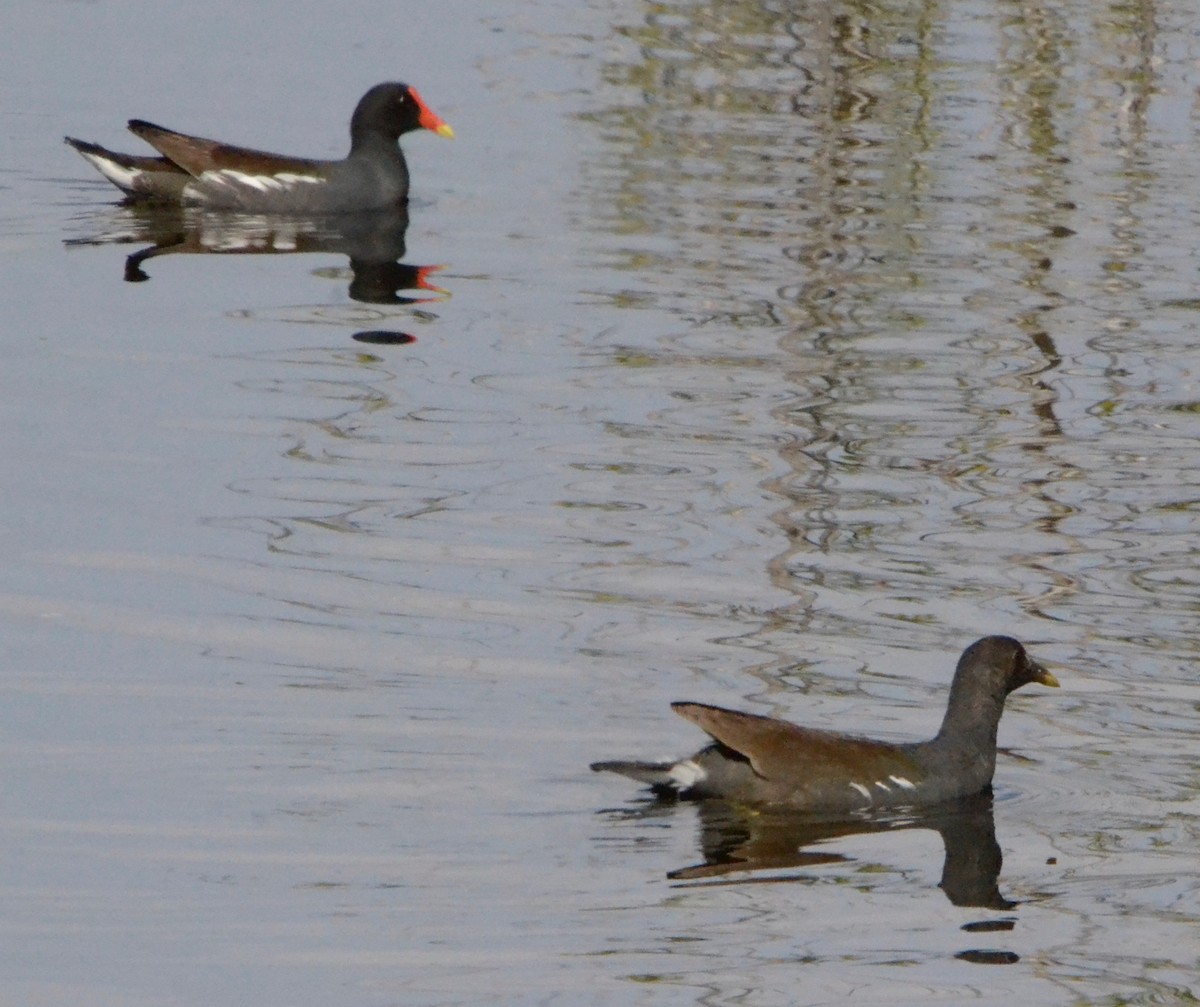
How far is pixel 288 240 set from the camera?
48.1 feet

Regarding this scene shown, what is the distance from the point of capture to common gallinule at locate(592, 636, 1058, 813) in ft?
24.0

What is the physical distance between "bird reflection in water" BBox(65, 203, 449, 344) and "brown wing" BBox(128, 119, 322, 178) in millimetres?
307

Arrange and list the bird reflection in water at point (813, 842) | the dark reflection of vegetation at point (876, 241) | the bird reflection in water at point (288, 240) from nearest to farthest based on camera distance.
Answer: the bird reflection in water at point (813, 842), the dark reflection of vegetation at point (876, 241), the bird reflection in water at point (288, 240)

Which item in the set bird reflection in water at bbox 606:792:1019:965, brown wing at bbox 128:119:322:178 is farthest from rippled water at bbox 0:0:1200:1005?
brown wing at bbox 128:119:322:178

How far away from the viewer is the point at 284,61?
1936 cm

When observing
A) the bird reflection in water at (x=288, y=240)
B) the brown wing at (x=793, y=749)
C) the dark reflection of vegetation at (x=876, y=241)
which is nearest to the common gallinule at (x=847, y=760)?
the brown wing at (x=793, y=749)

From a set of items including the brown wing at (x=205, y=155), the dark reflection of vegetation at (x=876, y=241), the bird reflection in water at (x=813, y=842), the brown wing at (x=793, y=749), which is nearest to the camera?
the bird reflection in water at (x=813, y=842)

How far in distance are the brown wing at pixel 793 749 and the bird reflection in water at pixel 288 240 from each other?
235 inches

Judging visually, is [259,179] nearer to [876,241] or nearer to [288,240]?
[288,240]

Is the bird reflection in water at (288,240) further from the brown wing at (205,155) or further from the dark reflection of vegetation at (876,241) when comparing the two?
the dark reflection of vegetation at (876,241)

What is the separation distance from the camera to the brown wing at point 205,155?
14703mm

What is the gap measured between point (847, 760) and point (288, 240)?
789cm

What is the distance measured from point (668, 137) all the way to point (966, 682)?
974 centimetres

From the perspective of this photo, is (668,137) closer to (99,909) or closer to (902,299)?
(902,299)
